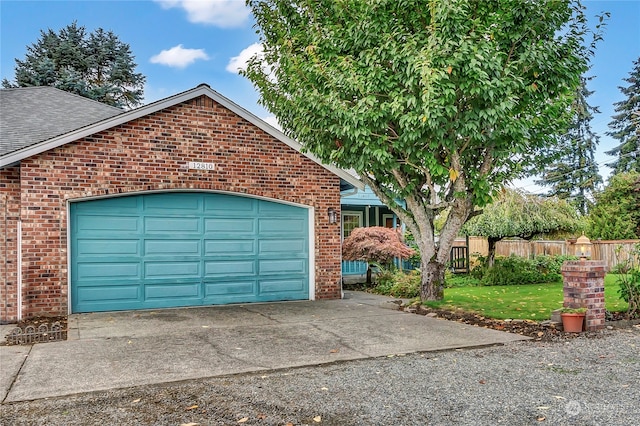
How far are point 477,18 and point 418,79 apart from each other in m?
1.22

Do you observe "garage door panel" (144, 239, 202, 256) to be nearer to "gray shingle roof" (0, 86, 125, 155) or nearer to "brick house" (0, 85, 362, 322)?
"brick house" (0, 85, 362, 322)

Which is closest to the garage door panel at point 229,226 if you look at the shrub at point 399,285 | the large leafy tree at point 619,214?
the shrub at point 399,285

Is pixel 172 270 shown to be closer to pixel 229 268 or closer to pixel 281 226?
pixel 229 268

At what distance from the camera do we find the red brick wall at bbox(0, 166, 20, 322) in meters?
8.14

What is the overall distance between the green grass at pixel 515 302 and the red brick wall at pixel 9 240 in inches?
282

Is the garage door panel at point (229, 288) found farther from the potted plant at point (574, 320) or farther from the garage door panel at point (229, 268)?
the potted plant at point (574, 320)

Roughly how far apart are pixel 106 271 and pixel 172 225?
1416 mm

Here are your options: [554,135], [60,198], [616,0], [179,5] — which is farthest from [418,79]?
[616,0]

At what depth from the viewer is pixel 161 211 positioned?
9.26m

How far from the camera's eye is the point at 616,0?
14.0m

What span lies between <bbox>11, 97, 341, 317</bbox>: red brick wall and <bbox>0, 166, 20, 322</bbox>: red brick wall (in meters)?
0.23

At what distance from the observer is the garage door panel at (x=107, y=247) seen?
8.70 m

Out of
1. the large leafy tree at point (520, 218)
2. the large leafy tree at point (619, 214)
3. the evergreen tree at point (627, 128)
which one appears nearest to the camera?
the large leafy tree at point (520, 218)

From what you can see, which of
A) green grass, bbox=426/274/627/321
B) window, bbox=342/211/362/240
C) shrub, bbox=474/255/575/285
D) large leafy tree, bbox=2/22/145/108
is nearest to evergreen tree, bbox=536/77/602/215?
shrub, bbox=474/255/575/285
